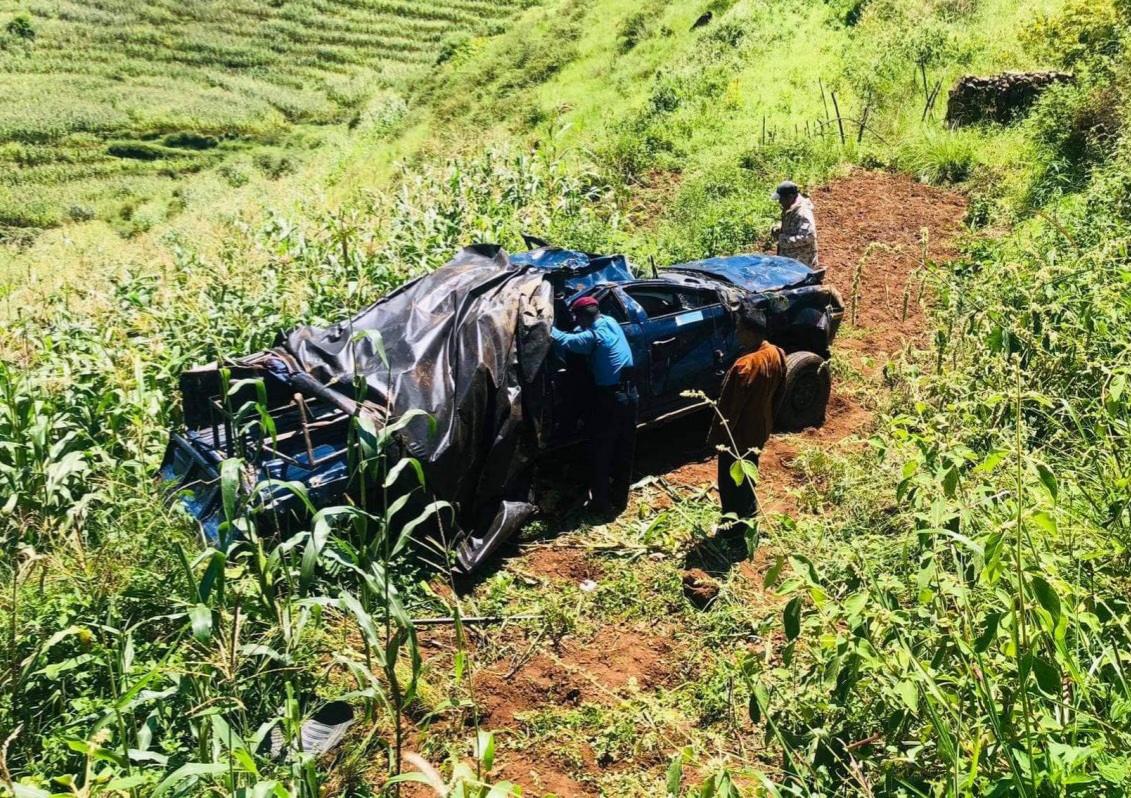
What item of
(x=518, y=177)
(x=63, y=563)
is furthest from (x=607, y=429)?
(x=518, y=177)

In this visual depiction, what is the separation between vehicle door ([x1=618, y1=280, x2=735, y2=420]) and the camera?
6.54 m

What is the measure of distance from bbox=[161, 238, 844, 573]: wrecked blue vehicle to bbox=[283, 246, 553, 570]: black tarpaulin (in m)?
0.01

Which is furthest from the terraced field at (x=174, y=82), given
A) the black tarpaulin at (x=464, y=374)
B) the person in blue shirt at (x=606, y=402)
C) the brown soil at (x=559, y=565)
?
the brown soil at (x=559, y=565)

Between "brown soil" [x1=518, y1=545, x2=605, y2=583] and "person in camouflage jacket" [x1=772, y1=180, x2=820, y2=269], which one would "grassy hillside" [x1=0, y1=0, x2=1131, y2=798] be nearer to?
"brown soil" [x1=518, y1=545, x2=605, y2=583]

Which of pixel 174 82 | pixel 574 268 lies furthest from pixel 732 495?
pixel 174 82

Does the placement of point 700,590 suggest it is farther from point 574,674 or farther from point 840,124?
point 840,124

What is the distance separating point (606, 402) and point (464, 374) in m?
1.14

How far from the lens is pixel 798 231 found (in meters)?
8.59

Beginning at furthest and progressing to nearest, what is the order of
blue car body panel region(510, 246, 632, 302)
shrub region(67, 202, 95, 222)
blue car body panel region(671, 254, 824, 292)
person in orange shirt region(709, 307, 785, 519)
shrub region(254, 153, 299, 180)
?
shrub region(254, 153, 299, 180) < shrub region(67, 202, 95, 222) < blue car body panel region(671, 254, 824, 292) < blue car body panel region(510, 246, 632, 302) < person in orange shirt region(709, 307, 785, 519)

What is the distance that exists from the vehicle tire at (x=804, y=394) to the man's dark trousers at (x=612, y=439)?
155cm

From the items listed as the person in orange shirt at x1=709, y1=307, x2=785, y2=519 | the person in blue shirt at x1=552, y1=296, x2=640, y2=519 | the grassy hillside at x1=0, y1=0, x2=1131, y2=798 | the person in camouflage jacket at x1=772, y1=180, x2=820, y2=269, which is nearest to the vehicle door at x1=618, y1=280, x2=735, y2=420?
the person in blue shirt at x1=552, y1=296, x2=640, y2=519

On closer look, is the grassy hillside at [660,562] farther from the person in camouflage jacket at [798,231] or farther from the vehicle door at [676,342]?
the person in camouflage jacket at [798,231]

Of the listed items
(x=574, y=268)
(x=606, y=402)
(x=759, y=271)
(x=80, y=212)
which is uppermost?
(x=574, y=268)

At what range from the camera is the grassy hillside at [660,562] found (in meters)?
2.85
